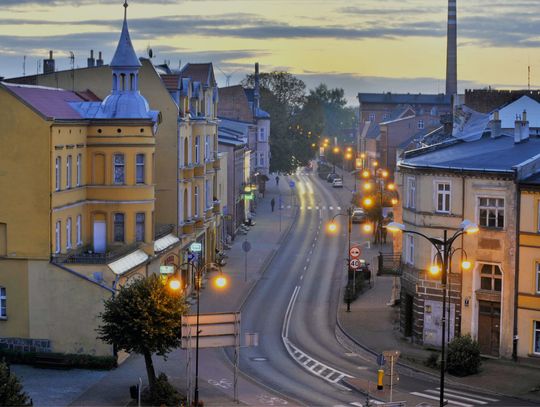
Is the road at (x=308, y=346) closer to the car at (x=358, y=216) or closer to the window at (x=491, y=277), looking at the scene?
the window at (x=491, y=277)

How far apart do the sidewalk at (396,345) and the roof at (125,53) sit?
17.8m

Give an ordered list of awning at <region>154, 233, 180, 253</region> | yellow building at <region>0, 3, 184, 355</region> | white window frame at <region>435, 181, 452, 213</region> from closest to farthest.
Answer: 1. yellow building at <region>0, 3, 184, 355</region>
2. white window frame at <region>435, 181, 452, 213</region>
3. awning at <region>154, 233, 180, 253</region>

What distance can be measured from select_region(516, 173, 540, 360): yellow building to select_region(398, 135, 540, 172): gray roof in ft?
5.06

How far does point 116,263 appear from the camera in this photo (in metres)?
50.8

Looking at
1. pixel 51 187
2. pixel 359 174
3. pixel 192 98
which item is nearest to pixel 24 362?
pixel 51 187

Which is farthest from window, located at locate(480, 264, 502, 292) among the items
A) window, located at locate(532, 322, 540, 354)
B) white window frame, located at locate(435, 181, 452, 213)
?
white window frame, located at locate(435, 181, 452, 213)

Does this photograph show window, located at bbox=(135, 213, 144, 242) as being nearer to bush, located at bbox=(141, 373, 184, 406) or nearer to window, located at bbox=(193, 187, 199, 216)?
window, located at bbox=(193, 187, 199, 216)

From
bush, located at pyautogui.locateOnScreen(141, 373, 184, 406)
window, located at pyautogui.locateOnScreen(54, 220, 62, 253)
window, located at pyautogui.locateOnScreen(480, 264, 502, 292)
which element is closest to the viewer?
bush, located at pyautogui.locateOnScreen(141, 373, 184, 406)

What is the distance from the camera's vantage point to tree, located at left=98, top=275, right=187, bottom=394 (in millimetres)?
42281

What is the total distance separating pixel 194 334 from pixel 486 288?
16.5 metres

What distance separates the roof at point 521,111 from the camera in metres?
77.9

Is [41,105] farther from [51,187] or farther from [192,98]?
[192,98]

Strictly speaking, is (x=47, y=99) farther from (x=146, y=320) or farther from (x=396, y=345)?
(x=396, y=345)

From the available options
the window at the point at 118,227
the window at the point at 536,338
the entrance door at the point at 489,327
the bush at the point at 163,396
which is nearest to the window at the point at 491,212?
the entrance door at the point at 489,327
